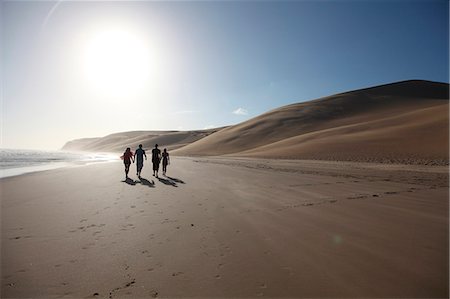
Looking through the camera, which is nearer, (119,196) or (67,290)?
(67,290)

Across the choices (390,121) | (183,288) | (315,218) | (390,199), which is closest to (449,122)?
(390,121)

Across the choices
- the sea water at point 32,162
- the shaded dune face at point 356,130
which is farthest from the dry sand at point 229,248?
the shaded dune face at point 356,130

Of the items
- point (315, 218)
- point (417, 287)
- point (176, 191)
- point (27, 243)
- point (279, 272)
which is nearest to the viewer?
point (417, 287)

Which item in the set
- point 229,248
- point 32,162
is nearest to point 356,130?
point 229,248

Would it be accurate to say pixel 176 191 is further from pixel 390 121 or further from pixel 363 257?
pixel 390 121

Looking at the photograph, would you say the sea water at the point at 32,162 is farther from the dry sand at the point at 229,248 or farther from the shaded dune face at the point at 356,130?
the shaded dune face at the point at 356,130

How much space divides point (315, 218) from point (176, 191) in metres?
7.05

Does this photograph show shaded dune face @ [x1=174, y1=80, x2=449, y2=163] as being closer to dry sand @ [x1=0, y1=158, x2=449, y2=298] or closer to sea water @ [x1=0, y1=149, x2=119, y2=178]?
dry sand @ [x1=0, y1=158, x2=449, y2=298]

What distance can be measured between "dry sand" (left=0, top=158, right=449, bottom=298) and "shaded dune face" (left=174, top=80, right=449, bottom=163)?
22733mm

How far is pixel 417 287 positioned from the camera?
3580 millimetres

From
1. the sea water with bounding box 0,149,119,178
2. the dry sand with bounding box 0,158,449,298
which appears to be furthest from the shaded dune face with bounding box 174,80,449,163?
the sea water with bounding box 0,149,119,178

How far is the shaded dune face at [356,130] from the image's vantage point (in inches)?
1254

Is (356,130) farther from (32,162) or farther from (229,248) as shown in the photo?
(32,162)

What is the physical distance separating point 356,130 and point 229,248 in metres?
50.7
